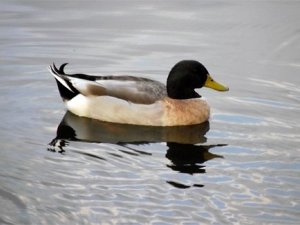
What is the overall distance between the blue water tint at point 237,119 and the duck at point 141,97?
0.59 ft

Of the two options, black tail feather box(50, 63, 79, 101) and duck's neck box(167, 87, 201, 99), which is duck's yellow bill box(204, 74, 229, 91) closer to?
duck's neck box(167, 87, 201, 99)

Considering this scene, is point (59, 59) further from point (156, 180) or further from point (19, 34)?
point (156, 180)

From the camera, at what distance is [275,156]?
10.5 metres

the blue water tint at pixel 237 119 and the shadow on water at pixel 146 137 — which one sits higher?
the blue water tint at pixel 237 119

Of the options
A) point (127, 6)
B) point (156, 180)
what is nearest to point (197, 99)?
point (156, 180)

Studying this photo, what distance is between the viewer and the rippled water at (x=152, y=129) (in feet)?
29.1

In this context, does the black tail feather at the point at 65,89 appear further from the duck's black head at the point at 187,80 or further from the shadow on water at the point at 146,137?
the duck's black head at the point at 187,80

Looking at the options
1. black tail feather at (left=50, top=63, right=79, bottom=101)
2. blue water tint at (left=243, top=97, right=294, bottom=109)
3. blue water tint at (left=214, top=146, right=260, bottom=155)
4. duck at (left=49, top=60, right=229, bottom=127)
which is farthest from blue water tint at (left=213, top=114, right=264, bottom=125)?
black tail feather at (left=50, top=63, right=79, bottom=101)

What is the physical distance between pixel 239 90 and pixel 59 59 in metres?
3.15

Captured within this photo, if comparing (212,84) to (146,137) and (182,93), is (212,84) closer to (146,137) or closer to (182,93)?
(182,93)

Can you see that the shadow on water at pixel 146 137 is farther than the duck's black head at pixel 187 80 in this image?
No

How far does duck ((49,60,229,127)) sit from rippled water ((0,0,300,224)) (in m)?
0.16

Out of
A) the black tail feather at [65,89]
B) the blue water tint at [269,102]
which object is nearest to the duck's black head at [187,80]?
the blue water tint at [269,102]

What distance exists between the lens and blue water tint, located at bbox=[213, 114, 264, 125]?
11.7m
